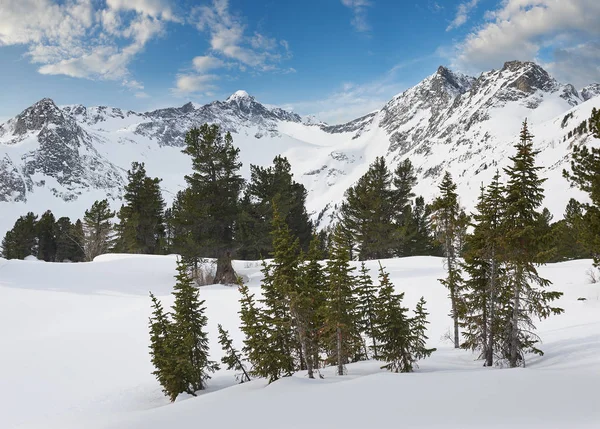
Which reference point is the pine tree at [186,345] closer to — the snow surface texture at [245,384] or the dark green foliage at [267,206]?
the snow surface texture at [245,384]

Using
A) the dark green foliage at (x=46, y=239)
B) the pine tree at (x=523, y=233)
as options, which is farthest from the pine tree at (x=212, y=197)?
the dark green foliage at (x=46, y=239)

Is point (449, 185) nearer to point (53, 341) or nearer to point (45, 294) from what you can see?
point (53, 341)

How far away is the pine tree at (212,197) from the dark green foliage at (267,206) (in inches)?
44.0

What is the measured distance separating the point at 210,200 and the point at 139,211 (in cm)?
1983

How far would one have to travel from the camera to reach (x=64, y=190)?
17275cm

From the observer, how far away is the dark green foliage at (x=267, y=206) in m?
25.6

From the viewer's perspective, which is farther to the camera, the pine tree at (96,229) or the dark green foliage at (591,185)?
the pine tree at (96,229)

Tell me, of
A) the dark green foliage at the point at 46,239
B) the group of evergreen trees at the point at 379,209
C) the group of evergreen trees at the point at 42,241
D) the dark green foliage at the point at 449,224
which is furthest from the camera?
the dark green foliage at the point at 46,239

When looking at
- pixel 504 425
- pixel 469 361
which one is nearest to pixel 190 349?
pixel 504 425

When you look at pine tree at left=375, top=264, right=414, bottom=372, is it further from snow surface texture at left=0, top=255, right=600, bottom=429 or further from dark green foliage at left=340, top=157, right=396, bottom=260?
dark green foliage at left=340, top=157, right=396, bottom=260

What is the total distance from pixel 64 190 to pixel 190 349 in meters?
195

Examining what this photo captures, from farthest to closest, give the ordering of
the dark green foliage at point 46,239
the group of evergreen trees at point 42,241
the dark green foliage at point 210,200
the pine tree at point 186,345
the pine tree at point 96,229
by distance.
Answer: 1. the dark green foliage at point 46,239
2. the group of evergreen trees at point 42,241
3. the pine tree at point 96,229
4. the dark green foliage at point 210,200
5. the pine tree at point 186,345

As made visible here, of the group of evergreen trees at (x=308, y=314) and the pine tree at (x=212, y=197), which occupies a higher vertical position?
the pine tree at (x=212, y=197)

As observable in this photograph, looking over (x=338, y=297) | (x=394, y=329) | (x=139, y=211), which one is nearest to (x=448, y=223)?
(x=394, y=329)
